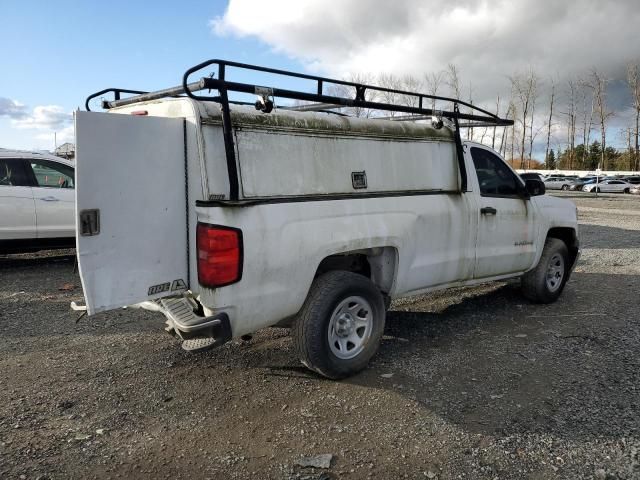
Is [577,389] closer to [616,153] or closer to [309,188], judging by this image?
[309,188]

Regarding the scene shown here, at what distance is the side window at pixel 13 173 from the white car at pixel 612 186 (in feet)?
159

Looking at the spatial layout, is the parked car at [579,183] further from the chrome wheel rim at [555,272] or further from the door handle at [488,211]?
the door handle at [488,211]

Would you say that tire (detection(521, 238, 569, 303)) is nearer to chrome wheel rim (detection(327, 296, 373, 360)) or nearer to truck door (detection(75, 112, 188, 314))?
chrome wheel rim (detection(327, 296, 373, 360))

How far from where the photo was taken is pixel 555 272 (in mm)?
6570

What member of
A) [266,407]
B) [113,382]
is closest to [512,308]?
[266,407]

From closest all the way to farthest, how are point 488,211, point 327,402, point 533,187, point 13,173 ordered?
point 327,402 < point 488,211 < point 533,187 < point 13,173

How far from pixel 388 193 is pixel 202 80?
6.19 feet

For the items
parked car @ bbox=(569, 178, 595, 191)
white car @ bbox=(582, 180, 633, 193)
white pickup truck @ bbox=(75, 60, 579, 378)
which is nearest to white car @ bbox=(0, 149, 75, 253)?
white pickup truck @ bbox=(75, 60, 579, 378)

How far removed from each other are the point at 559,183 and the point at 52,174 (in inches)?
2097

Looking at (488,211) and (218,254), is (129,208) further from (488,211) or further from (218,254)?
(488,211)

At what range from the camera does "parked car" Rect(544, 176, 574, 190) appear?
5208 centimetres

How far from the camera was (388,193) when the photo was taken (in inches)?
179

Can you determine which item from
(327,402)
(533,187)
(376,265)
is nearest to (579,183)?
(533,187)

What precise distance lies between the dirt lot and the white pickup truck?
510 mm
